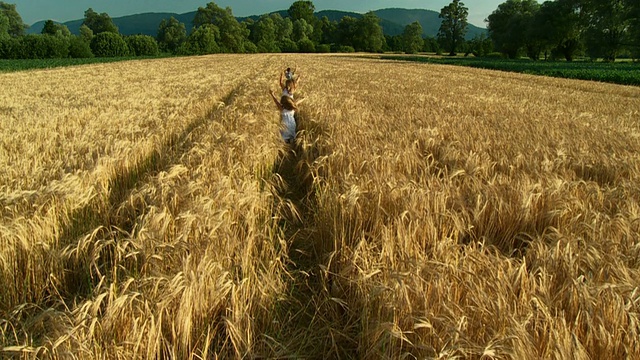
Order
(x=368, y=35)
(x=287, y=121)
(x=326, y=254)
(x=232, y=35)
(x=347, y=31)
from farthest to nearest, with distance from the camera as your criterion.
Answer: (x=347, y=31) < (x=368, y=35) < (x=232, y=35) < (x=287, y=121) < (x=326, y=254)

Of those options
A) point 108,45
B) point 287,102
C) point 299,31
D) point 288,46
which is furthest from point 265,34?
point 287,102

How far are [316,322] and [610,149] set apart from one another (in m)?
5.57

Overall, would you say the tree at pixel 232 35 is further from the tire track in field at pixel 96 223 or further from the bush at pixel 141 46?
the tire track in field at pixel 96 223

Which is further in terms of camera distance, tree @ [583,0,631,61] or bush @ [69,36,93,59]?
bush @ [69,36,93,59]

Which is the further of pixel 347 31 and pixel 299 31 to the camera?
pixel 299 31

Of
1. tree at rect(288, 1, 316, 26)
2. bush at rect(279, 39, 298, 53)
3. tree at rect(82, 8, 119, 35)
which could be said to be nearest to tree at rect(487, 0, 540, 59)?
bush at rect(279, 39, 298, 53)

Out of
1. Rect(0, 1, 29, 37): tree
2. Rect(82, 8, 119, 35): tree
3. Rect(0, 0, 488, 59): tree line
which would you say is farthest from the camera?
Rect(82, 8, 119, 35): tree

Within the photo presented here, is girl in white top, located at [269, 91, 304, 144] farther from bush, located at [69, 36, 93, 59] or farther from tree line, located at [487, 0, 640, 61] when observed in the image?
bush, located at [69, 36, 93, 59]

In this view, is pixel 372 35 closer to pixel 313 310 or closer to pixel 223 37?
pixel 223 37

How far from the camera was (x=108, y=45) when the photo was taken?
255ft

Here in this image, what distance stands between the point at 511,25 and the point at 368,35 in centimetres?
4871

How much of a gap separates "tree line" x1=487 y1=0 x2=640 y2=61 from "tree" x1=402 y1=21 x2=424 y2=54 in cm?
2950

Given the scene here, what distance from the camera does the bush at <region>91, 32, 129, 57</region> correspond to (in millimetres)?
76938

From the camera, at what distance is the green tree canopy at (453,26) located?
375ft
